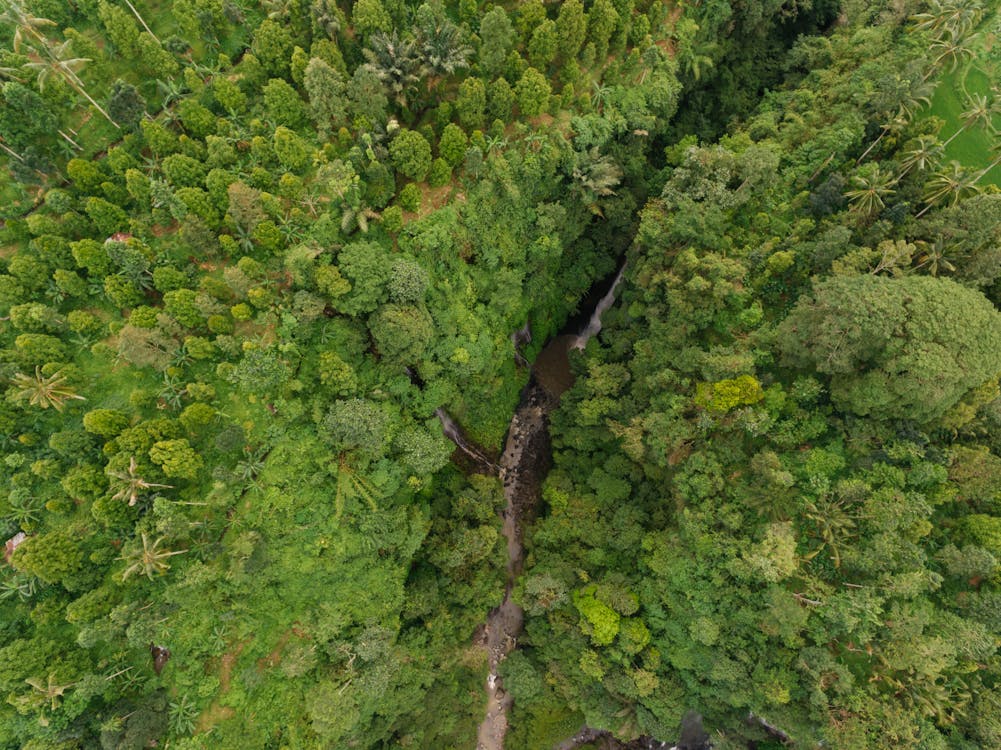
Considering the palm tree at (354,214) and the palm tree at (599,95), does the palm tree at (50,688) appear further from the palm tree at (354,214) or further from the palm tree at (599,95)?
the palm tree at (599,95)

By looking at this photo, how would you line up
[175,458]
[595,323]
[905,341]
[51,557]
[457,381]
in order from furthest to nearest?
[595,323] < [457,381] < [175,458] < [905,341] < [51,557]

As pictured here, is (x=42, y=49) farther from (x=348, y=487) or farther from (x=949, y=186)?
(x=949, y=186)

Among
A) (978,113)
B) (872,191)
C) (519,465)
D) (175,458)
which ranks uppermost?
(978,113)

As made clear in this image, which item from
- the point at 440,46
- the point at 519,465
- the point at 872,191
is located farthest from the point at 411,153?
the point at 872,191

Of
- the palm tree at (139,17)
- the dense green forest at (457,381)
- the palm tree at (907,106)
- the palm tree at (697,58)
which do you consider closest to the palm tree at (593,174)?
the dense green forest at (457,381)

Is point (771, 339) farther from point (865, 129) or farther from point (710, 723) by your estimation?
point (710, 723)

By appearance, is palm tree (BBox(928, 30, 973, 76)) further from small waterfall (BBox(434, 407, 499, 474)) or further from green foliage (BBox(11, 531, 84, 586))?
green foliage (BBox(11, 531, 84, 586))

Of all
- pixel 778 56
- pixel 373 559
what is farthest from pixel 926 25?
pixel 373 559
